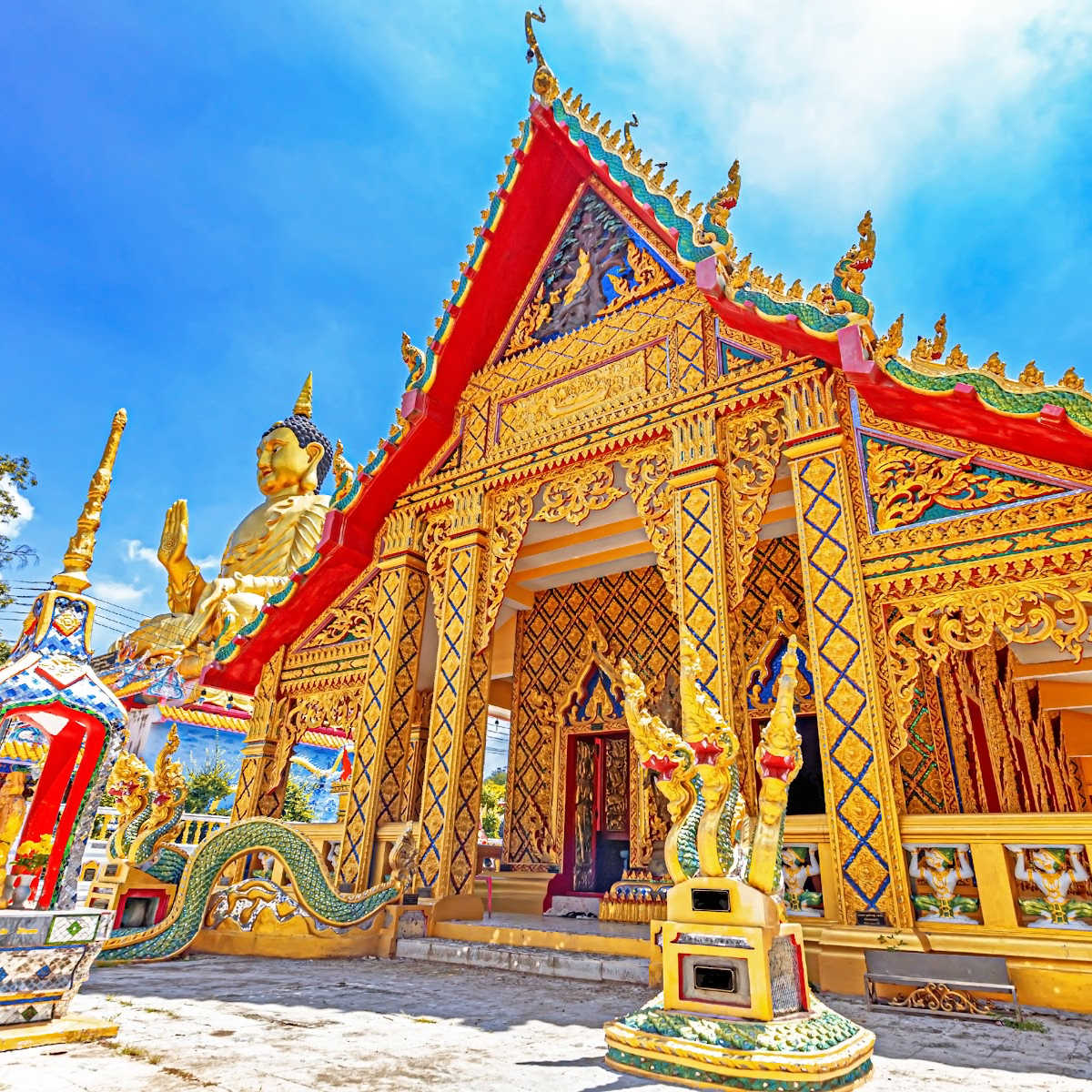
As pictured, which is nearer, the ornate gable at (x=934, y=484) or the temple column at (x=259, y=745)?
the ornate gable at (x=934, y=484)

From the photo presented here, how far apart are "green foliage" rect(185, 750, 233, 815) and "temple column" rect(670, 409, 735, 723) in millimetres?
15783

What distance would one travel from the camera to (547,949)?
18.9ft

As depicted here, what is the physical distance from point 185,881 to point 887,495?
6.71 metres

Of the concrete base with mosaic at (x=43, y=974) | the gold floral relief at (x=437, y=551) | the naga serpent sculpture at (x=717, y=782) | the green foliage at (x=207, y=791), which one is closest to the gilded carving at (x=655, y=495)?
the gold floral relief at (x=437, y=551)

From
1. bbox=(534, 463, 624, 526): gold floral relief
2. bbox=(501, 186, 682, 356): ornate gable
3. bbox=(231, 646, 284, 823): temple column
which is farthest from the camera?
bbox=(231, 646, 284, 823): temple column

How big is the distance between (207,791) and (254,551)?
598cm

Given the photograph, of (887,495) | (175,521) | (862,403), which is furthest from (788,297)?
(175,521)

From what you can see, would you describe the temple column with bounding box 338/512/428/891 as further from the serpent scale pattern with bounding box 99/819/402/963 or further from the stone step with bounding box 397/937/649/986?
the stone step with bounding box 397/937/649/986

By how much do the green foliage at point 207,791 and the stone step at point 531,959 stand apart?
1362 cm

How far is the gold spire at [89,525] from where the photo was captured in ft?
13.7

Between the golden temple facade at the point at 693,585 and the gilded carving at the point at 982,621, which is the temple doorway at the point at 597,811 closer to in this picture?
the golden temple facade at the point at 693,585

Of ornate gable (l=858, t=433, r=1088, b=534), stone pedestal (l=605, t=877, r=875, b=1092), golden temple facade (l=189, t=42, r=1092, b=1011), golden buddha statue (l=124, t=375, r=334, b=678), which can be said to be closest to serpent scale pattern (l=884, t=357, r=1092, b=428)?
golden temple facade (l=189, t=42, r=1092, b=1011)

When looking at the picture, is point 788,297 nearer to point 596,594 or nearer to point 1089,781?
point 596,594

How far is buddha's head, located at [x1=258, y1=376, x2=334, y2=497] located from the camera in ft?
64.0
